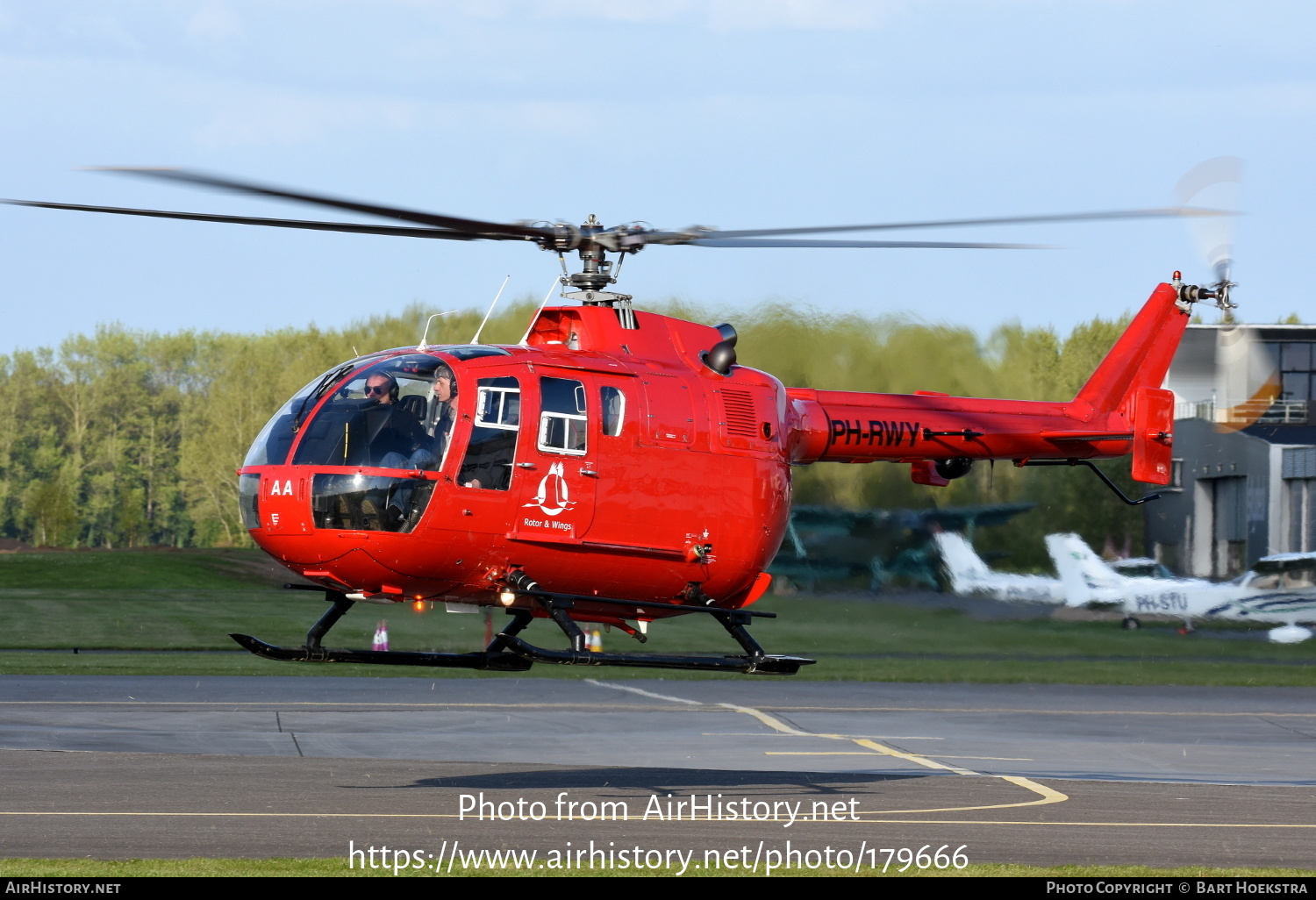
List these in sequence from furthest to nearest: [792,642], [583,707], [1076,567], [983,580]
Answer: [792,642] → [1076,567] → [983,580] → [583,707]

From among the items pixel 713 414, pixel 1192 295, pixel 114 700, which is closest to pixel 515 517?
pixel 713 414

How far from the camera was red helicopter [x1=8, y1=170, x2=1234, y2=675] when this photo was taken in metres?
12.3

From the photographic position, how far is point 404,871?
1238cm

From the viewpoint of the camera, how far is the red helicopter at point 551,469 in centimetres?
1232

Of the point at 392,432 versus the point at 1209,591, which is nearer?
the point at 392,432

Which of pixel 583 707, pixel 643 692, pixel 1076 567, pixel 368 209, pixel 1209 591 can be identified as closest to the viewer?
pixel 368 209

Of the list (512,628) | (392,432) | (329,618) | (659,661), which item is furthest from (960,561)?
(392,432)

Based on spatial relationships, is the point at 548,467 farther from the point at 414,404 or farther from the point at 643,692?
the point at 643,692

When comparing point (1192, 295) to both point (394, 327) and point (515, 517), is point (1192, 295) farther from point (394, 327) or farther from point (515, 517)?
point (394, 327)

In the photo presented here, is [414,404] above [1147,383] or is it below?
below

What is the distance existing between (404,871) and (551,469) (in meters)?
3.63

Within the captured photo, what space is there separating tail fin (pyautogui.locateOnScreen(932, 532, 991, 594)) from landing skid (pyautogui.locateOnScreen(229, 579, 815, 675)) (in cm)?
1724

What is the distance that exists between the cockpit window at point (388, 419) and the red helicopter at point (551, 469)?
0.6 inches

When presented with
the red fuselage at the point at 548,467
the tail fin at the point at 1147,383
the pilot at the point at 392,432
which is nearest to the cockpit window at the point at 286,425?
the red fuselage at the point at 548,467
